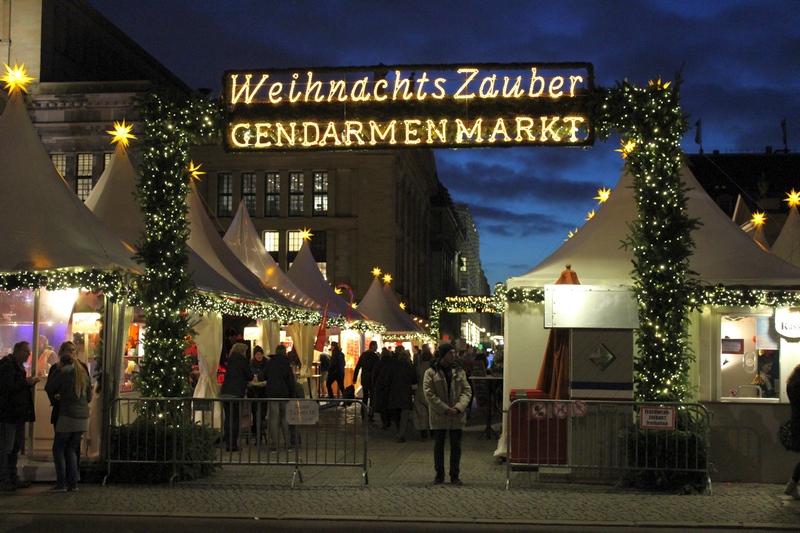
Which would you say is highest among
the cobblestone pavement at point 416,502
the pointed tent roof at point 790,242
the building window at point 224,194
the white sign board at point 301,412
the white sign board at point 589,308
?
the building window at point 224,194

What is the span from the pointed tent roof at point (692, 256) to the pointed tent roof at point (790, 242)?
29.9ft

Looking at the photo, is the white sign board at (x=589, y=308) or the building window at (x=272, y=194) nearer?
the white sign board at (x=589, y=308)

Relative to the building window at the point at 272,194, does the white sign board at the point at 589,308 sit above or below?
below

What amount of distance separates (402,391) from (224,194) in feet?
143

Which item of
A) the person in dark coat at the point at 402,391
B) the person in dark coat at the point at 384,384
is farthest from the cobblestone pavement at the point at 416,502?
the person in dark coat at the point at 384,384

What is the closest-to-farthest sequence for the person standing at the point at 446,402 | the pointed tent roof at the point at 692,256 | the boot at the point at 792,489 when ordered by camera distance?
the boot at the point at 792,489, the person standing at the point at 446,402, the pointed tent roof at the point at 692,256

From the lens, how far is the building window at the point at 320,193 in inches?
2416

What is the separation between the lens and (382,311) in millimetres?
42656

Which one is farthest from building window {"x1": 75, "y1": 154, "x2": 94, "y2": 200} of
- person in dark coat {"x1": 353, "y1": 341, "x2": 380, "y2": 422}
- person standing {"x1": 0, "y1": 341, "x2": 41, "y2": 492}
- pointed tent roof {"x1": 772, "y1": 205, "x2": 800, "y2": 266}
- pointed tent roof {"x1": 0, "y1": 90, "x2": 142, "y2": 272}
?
person standing {"x1": 0, "y1": 341, "x2": 41, "y2": 492}

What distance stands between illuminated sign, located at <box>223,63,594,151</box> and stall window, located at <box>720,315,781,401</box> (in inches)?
135

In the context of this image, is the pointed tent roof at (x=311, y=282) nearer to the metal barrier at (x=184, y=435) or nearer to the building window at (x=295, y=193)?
the metal barrier at (x=184, y=435)

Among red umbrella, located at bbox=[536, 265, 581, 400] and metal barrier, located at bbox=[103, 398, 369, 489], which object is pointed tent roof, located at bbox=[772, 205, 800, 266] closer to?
red umbrella, located at bbox=[536, 265, 581, 400]

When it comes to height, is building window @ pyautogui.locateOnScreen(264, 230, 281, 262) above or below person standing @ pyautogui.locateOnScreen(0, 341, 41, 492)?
above

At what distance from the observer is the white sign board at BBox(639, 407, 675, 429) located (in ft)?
40.4
